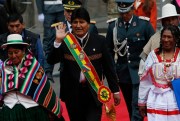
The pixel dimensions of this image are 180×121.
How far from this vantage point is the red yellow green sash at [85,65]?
852 cm

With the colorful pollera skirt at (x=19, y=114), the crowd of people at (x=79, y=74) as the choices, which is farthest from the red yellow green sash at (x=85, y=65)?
the colorful pollera skirt at (x=19, y=114)

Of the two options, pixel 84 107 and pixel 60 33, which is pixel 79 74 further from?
pixel 60 33

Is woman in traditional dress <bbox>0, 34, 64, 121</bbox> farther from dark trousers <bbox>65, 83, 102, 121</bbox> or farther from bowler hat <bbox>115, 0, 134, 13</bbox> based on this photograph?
bowler hat <bbox>115, 0, 134, 13</bbox>

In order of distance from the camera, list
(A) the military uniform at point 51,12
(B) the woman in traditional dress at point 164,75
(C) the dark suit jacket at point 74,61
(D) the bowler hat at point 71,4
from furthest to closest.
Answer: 1. (A) the military uniform at point 51,12
2. (D) the bowler hat at point 71,4
3. (C) the dark suit jacket at point 74,61
4. (B) the woman in traditional dress at point 164,75

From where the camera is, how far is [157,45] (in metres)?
9.32

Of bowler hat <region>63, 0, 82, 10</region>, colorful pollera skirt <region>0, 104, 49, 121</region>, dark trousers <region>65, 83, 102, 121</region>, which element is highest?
bowler hat <region>63, 0, 82, 10</region>

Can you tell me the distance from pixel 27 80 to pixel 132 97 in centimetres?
221

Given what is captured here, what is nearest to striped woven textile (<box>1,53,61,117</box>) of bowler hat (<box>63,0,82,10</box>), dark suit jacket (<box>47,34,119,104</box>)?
dark suit jacket (<box>47,34,119,104</box>)

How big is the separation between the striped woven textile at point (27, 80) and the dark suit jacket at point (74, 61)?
1.49ft

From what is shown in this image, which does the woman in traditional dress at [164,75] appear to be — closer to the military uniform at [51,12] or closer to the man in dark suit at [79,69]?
the man in dark suit at [79,69]

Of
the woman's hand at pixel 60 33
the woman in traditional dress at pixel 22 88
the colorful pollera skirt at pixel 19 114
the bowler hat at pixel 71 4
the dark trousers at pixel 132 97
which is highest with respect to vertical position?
the bowler hat at pixel 71 4

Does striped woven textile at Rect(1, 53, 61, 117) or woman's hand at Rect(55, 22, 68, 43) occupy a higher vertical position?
woman's hand at Rect(55, 22, 68, 43)

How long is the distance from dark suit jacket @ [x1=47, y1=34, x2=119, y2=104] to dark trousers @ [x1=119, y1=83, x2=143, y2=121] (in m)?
1.15

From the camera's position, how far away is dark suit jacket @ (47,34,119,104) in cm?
859
